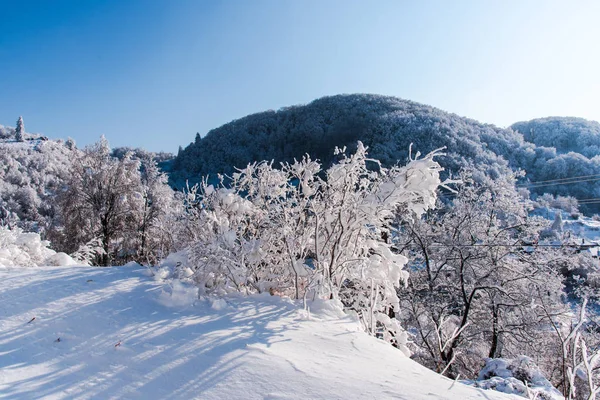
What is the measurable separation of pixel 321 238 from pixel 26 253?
499 cm

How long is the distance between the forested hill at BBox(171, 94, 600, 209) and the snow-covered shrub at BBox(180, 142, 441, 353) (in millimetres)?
35649

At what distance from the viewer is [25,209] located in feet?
114

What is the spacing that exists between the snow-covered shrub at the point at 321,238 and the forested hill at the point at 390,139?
3565cm

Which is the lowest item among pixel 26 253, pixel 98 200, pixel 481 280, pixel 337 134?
pixel 481 280

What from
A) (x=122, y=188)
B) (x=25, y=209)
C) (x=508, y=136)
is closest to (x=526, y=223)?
(x=122, y=188)

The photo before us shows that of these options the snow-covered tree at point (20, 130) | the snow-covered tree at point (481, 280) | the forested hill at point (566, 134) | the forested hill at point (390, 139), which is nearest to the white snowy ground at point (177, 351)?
the snow-covered tree at point (481, 280)

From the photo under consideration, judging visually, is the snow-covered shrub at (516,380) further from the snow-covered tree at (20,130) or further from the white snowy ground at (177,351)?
the snow-covered tree at (20,130)

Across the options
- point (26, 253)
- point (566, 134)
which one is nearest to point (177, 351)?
point (26, 253)

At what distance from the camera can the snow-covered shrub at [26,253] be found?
5074 mm

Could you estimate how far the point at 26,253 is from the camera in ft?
18.2

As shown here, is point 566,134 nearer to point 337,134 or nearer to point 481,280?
point 337,134

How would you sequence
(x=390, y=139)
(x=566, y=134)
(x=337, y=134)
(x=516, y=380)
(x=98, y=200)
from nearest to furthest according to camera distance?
(x=516, y=380) < (x=98, y=200) < (x=390, y=139) < (x=566, y=134) < (x=337, y=134)

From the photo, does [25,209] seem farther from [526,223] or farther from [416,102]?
[416,102]

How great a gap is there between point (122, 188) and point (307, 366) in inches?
659
